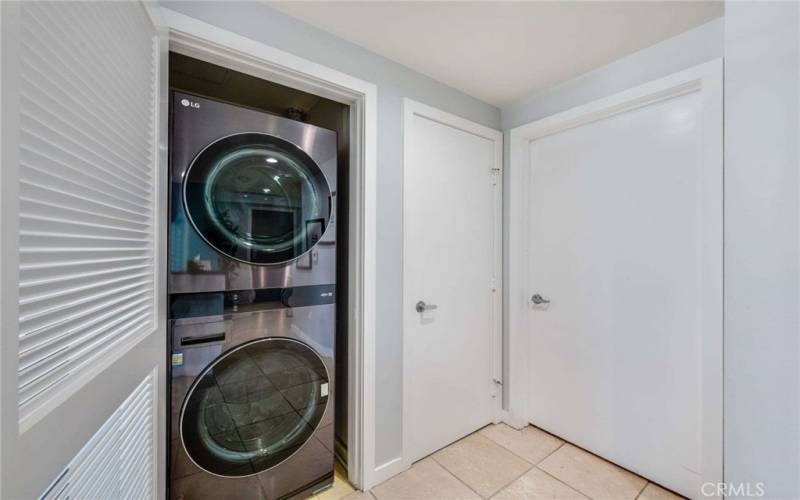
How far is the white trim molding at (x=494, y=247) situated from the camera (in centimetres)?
184

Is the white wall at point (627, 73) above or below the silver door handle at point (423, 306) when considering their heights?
above

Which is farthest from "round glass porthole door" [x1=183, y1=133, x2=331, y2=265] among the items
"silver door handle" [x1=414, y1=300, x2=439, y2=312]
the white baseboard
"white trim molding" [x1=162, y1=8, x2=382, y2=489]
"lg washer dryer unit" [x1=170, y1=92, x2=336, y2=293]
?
the white baseboard

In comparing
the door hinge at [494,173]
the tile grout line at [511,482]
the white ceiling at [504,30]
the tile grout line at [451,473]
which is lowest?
the tile grout line at [451,473]

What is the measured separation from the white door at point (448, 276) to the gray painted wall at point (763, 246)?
4.43 ft

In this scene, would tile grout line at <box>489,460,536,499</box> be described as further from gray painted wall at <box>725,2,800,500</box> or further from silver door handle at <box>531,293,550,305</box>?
gray painted wall at <box>725,2,800,500</box>

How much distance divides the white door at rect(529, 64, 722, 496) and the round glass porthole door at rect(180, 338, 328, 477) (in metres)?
1.61

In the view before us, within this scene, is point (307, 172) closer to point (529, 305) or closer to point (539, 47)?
point (539, 47)

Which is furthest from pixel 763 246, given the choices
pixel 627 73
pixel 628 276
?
pixel 627 73

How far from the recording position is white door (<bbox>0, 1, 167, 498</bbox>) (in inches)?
16.9

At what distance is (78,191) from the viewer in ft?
1.93

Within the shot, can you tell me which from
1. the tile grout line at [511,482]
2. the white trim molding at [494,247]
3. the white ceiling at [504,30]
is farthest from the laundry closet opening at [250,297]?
the tile grout line at [511,482]

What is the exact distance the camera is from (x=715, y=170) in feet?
4.84

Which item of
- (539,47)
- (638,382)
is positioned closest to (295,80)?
(539,47)

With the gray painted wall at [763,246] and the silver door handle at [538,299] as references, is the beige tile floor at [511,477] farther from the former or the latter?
the gray painted wall at [763,246]
